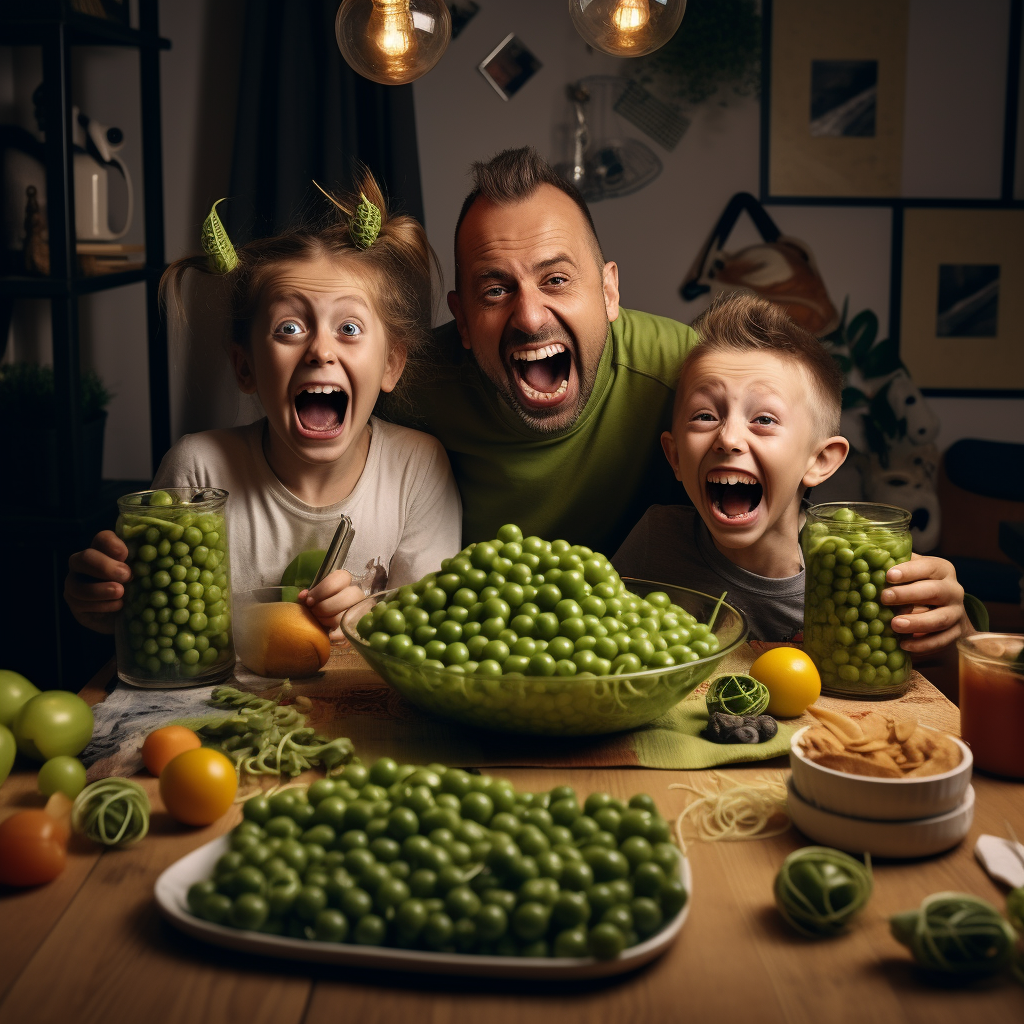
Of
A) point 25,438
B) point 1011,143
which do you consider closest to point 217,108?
point 25,438

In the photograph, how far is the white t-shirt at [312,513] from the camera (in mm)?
1777

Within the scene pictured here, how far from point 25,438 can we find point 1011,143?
3.15 m

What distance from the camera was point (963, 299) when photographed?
3639 mm

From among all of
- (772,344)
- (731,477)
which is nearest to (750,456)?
(731,477)

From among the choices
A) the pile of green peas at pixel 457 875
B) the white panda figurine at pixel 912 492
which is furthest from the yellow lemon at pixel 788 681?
the white panda figurine at pixel 912 492

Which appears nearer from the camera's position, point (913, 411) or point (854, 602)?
point (854, 602)

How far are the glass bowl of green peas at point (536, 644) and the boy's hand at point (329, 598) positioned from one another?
0.32ft

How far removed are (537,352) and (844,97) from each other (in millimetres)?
2277

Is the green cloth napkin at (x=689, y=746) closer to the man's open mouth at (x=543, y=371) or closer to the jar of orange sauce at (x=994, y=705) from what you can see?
the jar of orange sauce at (x=994, y=705)

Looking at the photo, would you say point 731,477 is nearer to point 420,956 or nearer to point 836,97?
point 420,956

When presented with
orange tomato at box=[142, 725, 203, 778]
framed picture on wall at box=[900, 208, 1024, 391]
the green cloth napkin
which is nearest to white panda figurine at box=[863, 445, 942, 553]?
framed picture on wall at box=[900, 208, 1024, 391]

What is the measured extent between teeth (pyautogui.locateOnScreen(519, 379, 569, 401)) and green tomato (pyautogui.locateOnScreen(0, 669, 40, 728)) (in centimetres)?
96

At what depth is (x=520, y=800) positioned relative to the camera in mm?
890

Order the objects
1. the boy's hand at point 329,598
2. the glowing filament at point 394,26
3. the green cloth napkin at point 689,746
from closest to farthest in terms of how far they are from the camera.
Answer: the green cloth napkin at point 689,746
the boy's hand at point 329,598
the glowing filament at point 394,26
